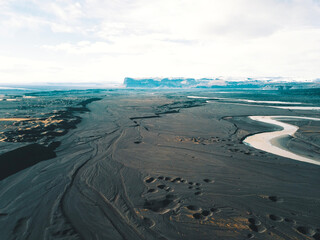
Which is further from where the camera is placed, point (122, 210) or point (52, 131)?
point (52, 131)

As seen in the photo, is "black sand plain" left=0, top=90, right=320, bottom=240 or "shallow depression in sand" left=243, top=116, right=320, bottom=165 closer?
"black sand plain" left=0, top=90, right=320, bottom=240

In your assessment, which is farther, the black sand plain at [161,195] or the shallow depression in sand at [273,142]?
the shallow depression in sand at [273,142]

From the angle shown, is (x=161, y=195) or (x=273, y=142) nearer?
(x=161, y=195)

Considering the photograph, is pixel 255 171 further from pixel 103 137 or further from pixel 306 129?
pixel 306 129

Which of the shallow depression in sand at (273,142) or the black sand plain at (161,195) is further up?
the black sand plain at (161,195)

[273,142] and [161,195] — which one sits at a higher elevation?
[161,195]

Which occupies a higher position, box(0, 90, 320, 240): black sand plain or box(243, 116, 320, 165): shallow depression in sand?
box(0, 90, 320, 240): black sand plain

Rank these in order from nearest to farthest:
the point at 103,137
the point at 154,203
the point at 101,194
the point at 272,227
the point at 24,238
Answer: the point at 24,238 < the point at 272,227 < the point at 154,203 < the point at 101,194 < the point at 103,137

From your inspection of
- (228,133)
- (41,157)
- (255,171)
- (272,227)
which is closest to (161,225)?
(272,227)
